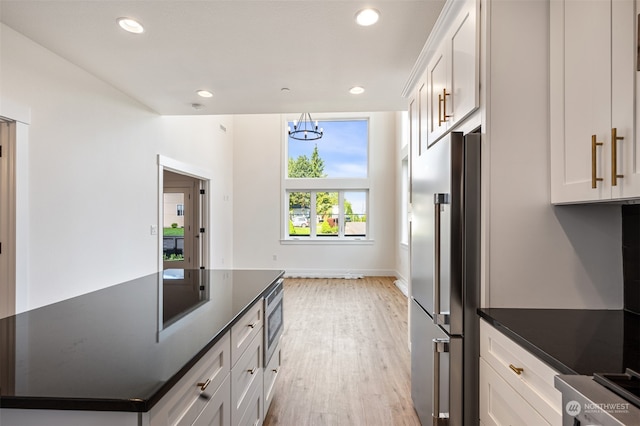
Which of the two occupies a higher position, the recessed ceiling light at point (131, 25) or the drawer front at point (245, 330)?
the recessed ceiling light at point (131, 25)

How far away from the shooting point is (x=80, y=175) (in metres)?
2.86

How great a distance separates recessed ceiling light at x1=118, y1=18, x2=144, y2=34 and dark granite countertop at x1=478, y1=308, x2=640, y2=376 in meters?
2.59

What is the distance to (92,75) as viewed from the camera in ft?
9.60

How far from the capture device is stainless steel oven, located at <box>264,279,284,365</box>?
1.93 m

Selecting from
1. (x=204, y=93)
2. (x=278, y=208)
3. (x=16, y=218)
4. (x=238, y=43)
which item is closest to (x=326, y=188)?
(x=278, y=208)

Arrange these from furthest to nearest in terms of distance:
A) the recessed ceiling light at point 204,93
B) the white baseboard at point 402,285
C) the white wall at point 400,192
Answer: the white wall at point 400,192
the white baseboard at point 402,285
the recessed ceiling light at point 204,93

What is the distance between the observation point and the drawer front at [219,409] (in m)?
1.05

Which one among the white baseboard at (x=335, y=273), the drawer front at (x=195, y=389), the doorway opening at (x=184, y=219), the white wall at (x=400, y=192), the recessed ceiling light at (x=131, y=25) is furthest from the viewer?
the white baseboard at (x=335, y=273)

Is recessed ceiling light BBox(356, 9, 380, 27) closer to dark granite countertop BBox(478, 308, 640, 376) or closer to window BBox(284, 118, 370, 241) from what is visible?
dark granite countertop BBox(478, 308, 640, 376)

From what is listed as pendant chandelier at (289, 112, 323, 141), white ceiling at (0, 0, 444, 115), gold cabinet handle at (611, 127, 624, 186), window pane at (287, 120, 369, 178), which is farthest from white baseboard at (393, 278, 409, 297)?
gold cabinet handle at (611, 127, 624, 186)

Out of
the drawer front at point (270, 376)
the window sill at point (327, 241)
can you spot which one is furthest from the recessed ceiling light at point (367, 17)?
the window sill at point (327, 241)

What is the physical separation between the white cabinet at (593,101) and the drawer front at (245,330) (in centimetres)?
149

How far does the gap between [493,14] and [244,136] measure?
670cm

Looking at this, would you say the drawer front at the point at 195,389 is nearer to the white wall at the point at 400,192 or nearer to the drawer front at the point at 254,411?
the drawer front at the point at 254,411
